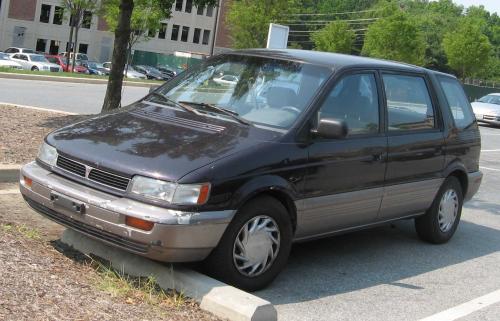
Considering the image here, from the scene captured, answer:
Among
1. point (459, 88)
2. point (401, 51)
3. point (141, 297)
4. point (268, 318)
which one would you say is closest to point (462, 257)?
point (459, 88)

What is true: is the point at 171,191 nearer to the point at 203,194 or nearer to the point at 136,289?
the point at 203,194

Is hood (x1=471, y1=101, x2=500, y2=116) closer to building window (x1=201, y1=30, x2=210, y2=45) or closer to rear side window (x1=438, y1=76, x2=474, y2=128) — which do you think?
rear side window (x1=438, y1=76, x2=474, y2=128)

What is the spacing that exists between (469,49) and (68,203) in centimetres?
5829

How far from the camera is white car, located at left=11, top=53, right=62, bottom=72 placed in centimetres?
4203

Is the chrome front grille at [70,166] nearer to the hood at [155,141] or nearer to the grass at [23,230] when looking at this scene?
the hood at [155,141]

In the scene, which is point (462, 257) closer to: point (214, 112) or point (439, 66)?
point (214, 112)

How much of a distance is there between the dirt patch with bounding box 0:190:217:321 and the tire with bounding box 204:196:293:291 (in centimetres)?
40

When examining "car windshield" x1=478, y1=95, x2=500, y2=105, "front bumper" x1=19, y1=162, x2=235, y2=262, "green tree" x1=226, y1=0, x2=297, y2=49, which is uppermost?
"green tree" x1=226, y1=0, x2=297, y2=49

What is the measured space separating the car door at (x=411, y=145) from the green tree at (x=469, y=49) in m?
55.0

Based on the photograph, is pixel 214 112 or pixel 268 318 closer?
pixel 268 318

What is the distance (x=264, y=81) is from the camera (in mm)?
5684

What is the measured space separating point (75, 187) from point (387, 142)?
8.98 ft

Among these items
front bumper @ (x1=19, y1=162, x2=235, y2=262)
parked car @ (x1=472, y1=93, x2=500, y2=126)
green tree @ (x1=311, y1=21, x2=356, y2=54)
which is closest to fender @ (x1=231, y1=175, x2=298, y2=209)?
front bumper @ (x1=19, y1=162, x2=235, y2=262)

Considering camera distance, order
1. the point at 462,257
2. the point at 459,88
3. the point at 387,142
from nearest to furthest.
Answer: the point at 387,142 → the point at 462,257 → the point at 459,88
